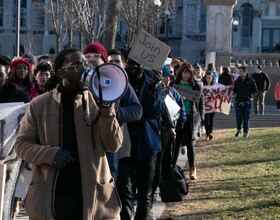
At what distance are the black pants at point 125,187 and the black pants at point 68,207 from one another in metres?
2.50

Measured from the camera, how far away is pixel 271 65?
36719 millimetres

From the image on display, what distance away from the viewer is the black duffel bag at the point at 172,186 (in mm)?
9812

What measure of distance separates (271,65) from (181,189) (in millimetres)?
27362

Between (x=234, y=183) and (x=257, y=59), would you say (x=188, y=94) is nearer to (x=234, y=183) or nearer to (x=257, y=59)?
(x=234, y=183)

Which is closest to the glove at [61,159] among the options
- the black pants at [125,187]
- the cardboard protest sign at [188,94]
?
the black pants at [125,187]

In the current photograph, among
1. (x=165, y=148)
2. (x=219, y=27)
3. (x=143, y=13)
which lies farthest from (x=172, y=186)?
(x=143, y=13)

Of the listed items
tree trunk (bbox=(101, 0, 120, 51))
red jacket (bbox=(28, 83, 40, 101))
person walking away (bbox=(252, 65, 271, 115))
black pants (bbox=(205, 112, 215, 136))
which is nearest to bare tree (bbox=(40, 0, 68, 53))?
tree trunk (bbox=(101, 0, 120, 51))

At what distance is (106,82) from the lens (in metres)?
5.12

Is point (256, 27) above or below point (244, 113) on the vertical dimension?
above

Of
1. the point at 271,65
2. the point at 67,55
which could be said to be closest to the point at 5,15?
the point at 271,65

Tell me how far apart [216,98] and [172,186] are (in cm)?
1032

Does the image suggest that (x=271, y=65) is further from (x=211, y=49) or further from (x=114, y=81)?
(x=114, y=81)

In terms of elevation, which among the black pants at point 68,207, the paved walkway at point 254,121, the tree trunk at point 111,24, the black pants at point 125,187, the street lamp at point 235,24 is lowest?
the paved walkway at point 254,121

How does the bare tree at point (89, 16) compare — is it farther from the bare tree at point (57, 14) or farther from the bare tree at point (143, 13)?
the bare tree at point (57, 14)
